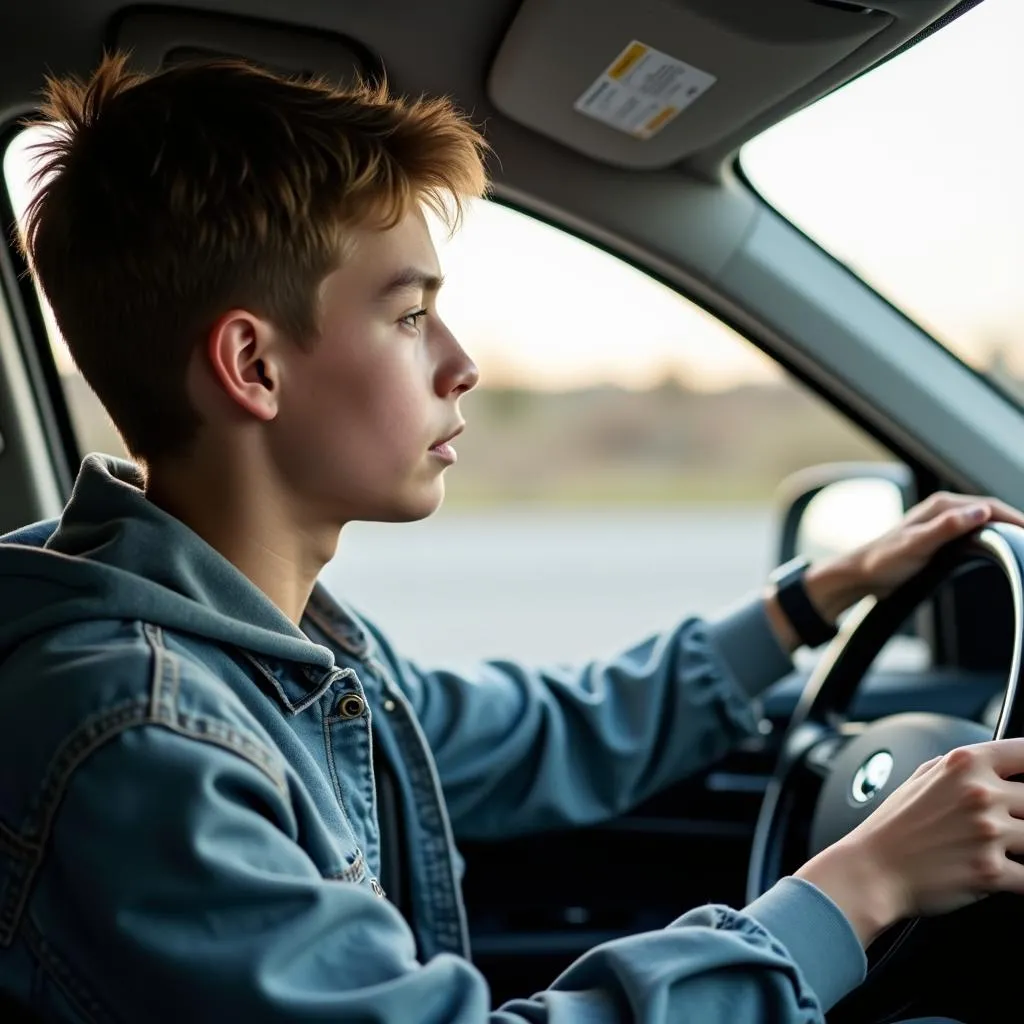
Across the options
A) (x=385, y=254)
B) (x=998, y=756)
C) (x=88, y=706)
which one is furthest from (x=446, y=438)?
(x=998, y=756)

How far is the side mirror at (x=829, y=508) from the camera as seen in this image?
2188 millimetres

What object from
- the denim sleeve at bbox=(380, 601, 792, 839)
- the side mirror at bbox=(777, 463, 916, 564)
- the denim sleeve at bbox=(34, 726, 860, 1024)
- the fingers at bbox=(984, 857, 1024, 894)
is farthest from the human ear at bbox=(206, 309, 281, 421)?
the side mirror at bbox=(777, 463, 916, 564)

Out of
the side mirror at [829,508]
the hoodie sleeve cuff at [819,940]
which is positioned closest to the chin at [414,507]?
the hoodie sleeve cuff at [819,940]

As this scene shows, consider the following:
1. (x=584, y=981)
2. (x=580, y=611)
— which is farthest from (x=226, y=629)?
(x=580, y=611)

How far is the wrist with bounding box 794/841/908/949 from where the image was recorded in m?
1.00

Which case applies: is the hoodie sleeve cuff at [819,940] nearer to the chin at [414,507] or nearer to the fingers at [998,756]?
the fingers at [998,756]

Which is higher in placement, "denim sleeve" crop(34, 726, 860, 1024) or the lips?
the lips

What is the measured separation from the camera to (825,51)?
4.51 feet

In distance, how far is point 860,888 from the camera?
1.01 meters

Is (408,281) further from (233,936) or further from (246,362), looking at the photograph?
(233,936)

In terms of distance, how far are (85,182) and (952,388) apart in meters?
1.14

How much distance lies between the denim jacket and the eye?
0.91 ft

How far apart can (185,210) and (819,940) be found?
80 centimetres

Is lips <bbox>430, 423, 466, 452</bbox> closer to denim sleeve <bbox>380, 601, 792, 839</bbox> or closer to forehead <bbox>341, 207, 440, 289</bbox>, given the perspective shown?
forehead <bbox>341, 207, 440, 289</bbox>
